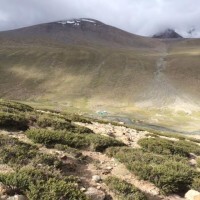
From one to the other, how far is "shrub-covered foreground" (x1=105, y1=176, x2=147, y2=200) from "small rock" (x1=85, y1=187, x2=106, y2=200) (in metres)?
0.47

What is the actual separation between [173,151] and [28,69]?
13903 cm

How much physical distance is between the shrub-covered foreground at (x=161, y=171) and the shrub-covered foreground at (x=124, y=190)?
108cm

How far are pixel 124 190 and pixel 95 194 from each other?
90 centimetres

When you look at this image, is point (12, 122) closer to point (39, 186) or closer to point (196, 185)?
point (39, 186)

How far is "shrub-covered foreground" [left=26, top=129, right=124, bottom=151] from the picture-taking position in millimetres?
12688

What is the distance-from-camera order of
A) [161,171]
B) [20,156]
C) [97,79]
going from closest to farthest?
1. [20,156]
2. [161,171]
3. [97,79]

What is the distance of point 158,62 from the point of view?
170375 millimetres

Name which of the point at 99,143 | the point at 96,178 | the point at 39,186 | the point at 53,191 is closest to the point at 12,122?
the point at 99,143

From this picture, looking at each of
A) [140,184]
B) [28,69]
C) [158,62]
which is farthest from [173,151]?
[158,62]

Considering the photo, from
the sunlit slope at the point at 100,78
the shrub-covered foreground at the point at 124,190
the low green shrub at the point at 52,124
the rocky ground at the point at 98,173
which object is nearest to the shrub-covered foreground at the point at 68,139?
the rocky ground at the point at 98,173

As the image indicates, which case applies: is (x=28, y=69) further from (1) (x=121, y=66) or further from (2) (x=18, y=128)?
(2) (x=18, y=128)

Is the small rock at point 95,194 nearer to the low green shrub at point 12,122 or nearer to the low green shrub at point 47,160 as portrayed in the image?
the low green shrub at point 47,160

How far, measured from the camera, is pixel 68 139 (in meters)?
13.2

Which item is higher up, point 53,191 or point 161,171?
point 53,191
